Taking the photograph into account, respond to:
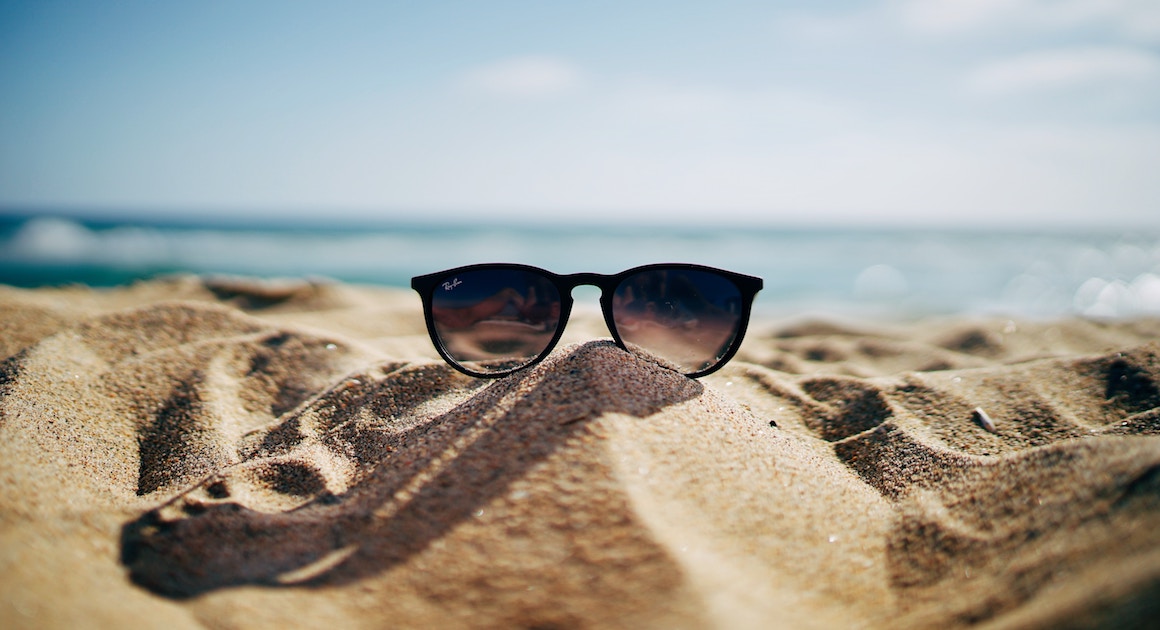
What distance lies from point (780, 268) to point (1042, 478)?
15.3 meters

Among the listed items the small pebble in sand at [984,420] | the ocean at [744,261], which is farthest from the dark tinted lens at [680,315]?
the ocean at [744,261]

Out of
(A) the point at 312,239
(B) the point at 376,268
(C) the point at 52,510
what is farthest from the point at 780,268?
(C) the point at 52,510

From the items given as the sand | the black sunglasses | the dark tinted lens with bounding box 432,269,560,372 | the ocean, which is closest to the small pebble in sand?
the sand

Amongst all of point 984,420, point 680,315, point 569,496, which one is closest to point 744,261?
point 984,420

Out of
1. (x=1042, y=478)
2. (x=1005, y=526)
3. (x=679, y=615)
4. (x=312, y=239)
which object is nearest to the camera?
(x=679, y=615)

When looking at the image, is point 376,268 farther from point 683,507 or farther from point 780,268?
point 683,507

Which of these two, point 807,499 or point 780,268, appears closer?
point 807,499

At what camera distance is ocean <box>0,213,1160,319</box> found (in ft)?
31.2

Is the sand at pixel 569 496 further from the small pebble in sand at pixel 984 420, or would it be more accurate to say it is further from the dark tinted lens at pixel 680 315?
the dark tinted lens at pixel 680 315

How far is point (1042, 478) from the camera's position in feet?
4.68

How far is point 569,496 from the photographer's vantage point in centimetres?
132

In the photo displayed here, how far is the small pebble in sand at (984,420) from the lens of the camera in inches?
81.5

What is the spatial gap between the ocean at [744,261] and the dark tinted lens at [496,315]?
6.69m

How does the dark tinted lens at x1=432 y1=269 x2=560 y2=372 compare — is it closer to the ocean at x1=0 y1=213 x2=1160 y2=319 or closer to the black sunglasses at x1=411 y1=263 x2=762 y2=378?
the black sunglasses at x1=411 y1=263 x2=762 y2=378
